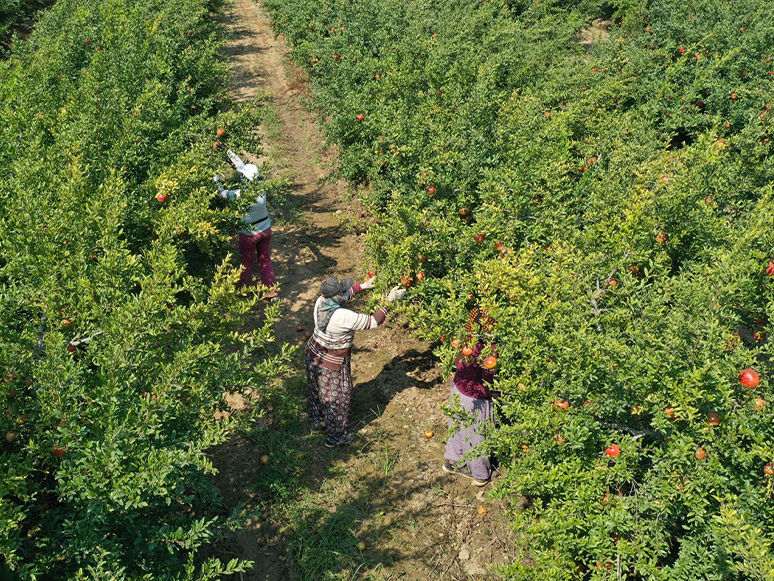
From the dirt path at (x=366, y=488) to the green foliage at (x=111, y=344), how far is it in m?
0.50

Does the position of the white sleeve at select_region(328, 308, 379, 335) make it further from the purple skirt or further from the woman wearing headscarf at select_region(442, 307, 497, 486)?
the purple skirt

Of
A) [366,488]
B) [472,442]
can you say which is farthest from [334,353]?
[472,442]

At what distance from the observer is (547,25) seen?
1259cm

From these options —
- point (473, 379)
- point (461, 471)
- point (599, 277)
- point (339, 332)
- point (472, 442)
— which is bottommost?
point (461, 471)

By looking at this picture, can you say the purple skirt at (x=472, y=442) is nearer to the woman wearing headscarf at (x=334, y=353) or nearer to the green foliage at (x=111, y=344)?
the woman wearing headscarf at (x=334, y=353)

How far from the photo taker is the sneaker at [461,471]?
16.4ft

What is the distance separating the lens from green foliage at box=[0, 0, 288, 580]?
2.94m

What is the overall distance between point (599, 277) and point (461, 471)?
2.03m

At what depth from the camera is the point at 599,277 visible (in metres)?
4.46

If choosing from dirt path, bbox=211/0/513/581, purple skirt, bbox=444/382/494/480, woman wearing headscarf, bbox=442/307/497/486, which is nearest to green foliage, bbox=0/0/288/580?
dirt path, bbox=211/0/513/581

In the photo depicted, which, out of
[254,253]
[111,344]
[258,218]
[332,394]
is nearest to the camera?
[111,344]

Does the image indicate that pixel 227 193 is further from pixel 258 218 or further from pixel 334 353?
pixel 334 353

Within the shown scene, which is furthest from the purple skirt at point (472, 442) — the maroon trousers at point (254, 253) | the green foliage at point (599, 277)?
the maroon trousers at point (254, 253)

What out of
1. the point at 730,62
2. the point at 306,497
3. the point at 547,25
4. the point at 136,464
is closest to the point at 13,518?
the point at 136,464
